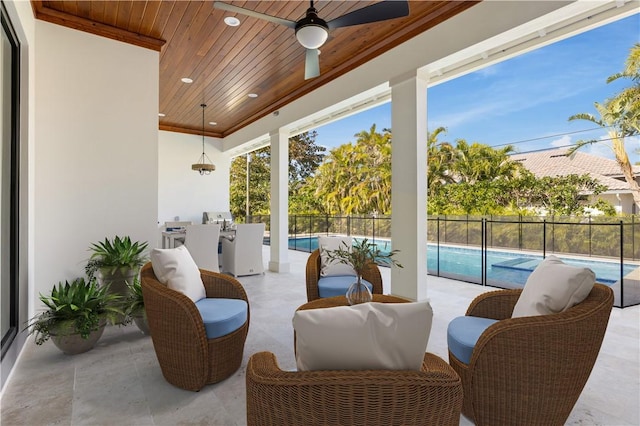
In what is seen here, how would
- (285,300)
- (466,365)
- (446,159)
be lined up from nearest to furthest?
(466,365) → (285,300) → (446,159)

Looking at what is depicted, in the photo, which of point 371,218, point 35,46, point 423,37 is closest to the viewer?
point 35,46

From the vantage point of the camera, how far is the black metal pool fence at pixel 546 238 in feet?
16.1

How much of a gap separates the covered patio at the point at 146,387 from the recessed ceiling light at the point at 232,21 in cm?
320

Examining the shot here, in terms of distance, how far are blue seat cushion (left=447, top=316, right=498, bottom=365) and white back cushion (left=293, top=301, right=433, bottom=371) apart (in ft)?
2.95

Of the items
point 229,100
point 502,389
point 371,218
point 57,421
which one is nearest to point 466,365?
point 502,389

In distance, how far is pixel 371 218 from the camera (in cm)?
919

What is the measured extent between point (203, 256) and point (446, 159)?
1195 centimetres

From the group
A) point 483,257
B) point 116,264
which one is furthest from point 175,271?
point 483,257

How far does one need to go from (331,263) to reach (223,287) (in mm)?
1207

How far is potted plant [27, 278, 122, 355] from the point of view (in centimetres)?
263

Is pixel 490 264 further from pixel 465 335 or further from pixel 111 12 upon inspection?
pixel 111 12

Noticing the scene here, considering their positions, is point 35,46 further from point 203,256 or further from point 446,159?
point 446,159

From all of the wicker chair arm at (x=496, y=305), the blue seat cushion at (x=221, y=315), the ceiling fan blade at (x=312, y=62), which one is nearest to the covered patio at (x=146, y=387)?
the blue seat cushion at (x=221, y=315)

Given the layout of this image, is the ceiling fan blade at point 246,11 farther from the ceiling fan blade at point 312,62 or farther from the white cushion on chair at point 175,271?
the white cushion on chair at point 175,271
